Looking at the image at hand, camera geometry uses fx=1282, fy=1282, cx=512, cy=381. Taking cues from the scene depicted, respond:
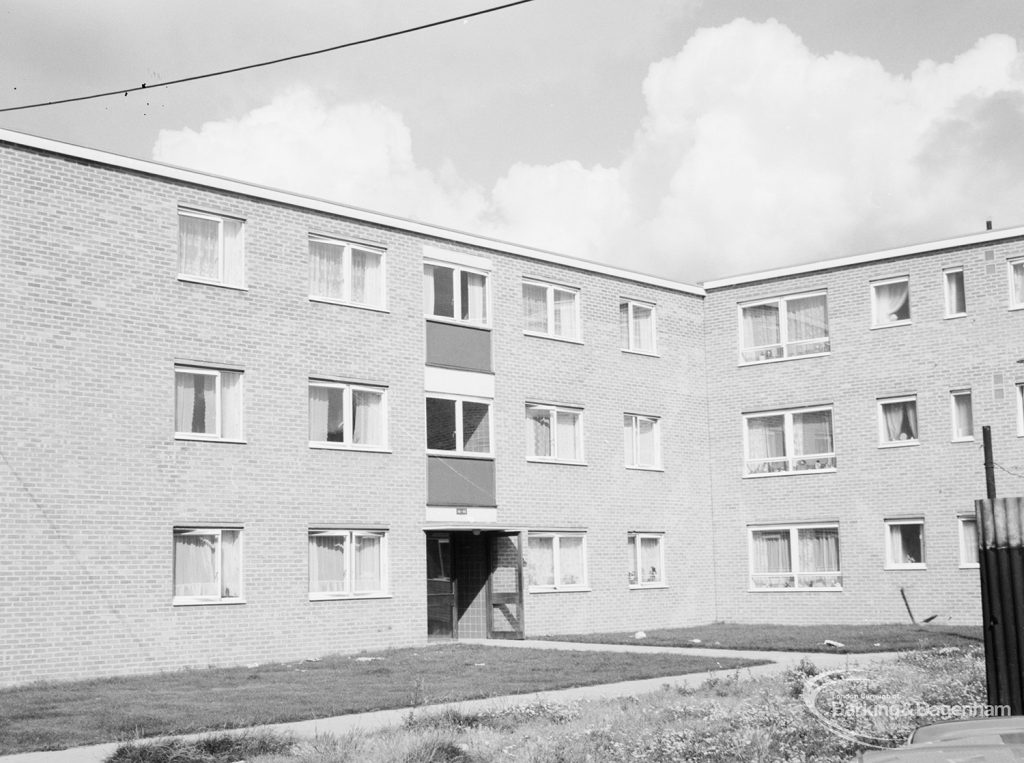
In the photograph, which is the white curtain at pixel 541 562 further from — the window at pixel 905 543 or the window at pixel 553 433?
the window at pixel 905 543

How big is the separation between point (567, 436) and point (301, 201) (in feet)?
26.8

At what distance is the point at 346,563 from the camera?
74.9 ft

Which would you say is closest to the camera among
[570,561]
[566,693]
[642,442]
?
[566,693]

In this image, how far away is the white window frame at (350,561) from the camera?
2233 centimetres

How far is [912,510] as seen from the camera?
2798cm

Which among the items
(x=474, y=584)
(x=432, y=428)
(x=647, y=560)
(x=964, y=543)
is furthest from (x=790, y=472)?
(x=432, y=428)

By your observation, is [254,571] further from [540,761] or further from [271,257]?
[540,761]

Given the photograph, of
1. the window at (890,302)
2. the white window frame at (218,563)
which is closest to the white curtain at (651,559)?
the window at (890,302)

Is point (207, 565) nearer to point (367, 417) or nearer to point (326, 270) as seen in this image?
point (367, 417)

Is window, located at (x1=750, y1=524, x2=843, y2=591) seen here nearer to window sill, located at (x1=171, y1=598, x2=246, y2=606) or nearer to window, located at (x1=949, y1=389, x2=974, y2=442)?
window, located at (x1=949, y1=389, x2=974, y2=442)

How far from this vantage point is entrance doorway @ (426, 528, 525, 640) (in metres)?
25.4

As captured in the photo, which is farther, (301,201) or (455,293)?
(455,293)

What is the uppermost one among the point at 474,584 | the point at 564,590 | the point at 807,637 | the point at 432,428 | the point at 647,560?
the point at 432,428

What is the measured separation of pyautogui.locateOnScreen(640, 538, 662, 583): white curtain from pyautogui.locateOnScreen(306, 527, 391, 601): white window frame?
24.5 feet
